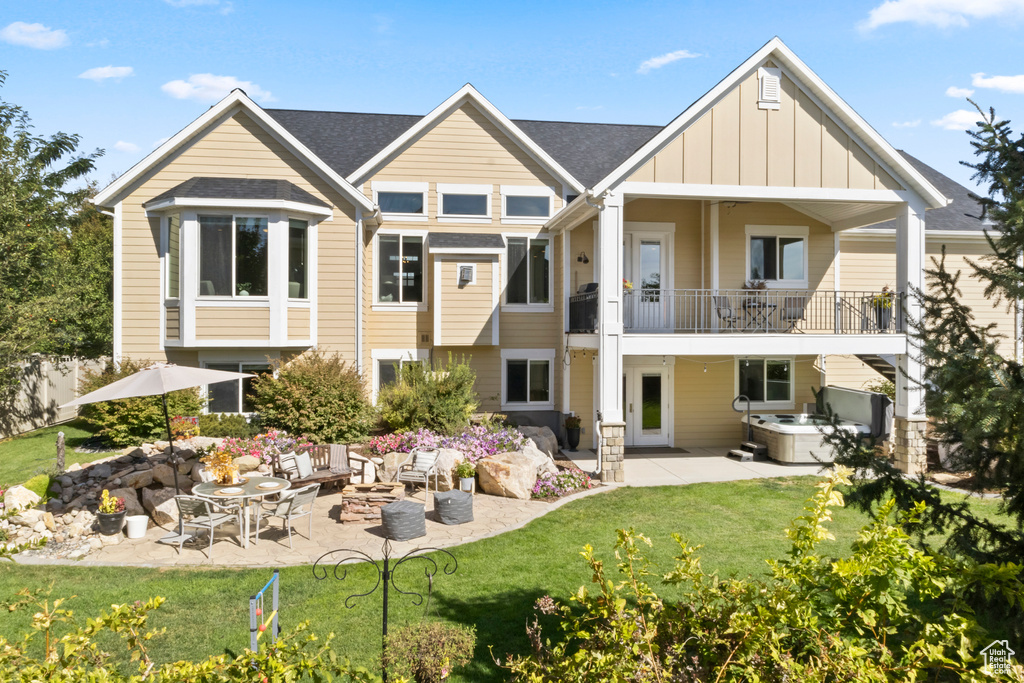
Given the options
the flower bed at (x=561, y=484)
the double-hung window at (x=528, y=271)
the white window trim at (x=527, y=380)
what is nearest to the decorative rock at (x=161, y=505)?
the flower bed at (x=561, y=484)

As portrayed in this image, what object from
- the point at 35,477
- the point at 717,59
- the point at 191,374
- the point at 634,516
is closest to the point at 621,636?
the point at 634,516

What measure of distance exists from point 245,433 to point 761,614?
40.9ft

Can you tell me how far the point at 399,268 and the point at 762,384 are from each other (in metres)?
10.3

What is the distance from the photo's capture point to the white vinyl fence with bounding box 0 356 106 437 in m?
16.5

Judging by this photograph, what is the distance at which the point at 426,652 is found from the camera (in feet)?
16.7

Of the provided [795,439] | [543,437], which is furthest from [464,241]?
[795,439]

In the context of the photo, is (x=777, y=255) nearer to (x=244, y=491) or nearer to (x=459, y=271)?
(x=459, y=271)

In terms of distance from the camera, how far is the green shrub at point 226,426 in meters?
13.5

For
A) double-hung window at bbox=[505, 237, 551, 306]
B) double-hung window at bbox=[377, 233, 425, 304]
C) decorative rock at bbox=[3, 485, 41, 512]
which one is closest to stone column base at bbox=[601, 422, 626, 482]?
double-hung window at bbox=[505, 237, 551, 306]

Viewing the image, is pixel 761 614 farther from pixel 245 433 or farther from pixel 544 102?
pixel 544 102

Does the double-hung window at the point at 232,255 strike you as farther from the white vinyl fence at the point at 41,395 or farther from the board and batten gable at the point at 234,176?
the white vinyl fence at the point at 41,395

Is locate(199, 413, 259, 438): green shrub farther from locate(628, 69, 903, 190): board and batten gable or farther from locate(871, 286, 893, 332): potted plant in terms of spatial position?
locate(871, 286, 893, 332): potted plant

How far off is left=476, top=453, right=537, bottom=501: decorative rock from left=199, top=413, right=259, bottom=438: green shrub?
549 centimetres

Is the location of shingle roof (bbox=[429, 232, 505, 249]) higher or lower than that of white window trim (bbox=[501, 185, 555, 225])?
lower
